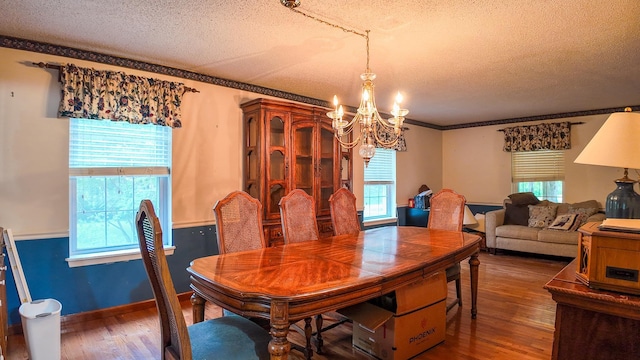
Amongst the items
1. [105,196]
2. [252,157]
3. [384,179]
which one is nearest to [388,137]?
[384,179]

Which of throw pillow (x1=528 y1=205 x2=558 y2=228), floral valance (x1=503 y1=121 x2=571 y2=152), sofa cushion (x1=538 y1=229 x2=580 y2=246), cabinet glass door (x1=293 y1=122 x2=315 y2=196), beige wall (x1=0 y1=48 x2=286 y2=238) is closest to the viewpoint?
beige wall (x1=0 y1=48 x2=286 y2=238)

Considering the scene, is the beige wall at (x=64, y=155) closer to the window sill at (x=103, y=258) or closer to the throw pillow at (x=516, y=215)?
the window sill at (x=103, y=258)

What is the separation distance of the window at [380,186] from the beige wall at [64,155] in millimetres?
170

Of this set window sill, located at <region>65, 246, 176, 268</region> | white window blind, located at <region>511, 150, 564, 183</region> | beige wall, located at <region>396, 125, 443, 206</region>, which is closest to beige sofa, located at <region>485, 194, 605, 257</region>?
white window blind, located at <region>511, 150, 564, 183</region>

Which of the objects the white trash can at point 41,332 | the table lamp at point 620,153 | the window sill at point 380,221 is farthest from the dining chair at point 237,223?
the window sill at point 380,221

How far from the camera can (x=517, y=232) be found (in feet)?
17.4

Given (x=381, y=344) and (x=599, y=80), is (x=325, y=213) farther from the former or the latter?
(x=599, y=80)

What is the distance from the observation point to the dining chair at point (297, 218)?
284 centimetres

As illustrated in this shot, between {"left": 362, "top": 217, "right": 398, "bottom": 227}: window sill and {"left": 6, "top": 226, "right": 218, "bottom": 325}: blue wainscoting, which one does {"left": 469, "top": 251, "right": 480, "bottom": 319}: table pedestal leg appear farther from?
{"left": 6, "top": 226, "right": 218, "bottom": 325}: blue wainscoting

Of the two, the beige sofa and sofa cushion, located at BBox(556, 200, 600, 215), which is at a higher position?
sofa cushion, located at BBox(556, 200, 600, 215)

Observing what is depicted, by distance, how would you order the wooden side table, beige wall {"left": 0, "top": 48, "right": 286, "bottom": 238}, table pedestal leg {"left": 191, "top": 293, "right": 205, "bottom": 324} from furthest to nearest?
beige wall {"left": 0, "top": 48, "right": 286, "bottom": 238}
table pedestal leg {"left": 191, "top": 293, "right": 205, "bottom": 324}
the wooden side table

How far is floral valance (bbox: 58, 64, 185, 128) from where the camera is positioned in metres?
2.83

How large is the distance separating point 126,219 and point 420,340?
109 inches

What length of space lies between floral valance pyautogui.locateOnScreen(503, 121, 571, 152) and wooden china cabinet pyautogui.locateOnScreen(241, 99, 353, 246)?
3.53 meters
